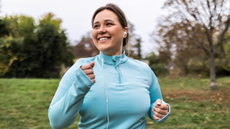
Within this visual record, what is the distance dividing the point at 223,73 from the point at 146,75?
24695 millimetres

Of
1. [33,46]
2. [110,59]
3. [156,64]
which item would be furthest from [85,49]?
[110,59]

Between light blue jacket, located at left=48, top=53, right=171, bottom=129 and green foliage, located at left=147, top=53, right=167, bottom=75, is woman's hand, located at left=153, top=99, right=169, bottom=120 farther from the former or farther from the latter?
green foliage, located at left=147, top=53, right=167, bottom=75

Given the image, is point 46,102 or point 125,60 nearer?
point 125,60

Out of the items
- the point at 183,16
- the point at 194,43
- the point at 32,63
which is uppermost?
the point at 183,16

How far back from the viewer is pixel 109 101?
1329mm

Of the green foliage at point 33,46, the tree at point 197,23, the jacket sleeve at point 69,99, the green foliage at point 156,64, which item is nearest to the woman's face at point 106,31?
the jacket sleeve at point 69,99

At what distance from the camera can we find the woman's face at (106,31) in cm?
147

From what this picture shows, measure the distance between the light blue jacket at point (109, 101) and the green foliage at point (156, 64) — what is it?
2719 cm

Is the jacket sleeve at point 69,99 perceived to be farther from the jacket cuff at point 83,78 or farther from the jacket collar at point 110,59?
the jacket collar at point 110,59

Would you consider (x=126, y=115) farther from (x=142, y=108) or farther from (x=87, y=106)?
(x=87, y=106)

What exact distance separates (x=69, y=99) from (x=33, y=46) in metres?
24.9

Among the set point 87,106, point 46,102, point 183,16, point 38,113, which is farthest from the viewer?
point 183,16

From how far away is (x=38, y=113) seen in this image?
19.9 ft

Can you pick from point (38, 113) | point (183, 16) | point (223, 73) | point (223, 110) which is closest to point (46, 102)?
point (38, 113)
